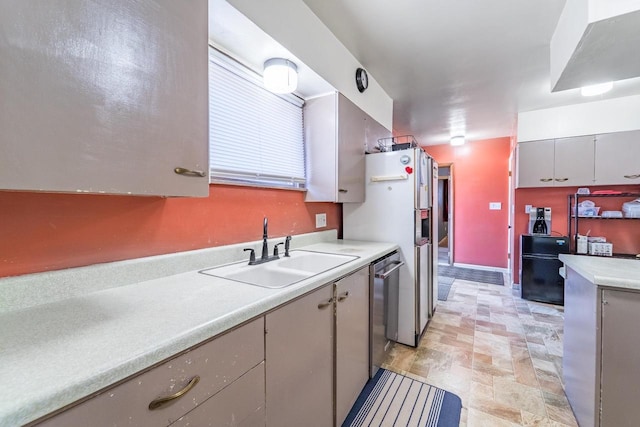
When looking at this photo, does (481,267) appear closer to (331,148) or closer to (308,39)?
(331,148)

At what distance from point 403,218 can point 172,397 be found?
1932mm

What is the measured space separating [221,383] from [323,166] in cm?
157

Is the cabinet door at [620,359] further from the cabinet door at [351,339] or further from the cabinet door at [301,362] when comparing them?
the cabinet door at [301,362]

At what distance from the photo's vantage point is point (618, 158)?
3.08 meters

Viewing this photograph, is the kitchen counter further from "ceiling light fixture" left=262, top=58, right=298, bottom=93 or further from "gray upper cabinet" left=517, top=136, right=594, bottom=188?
"gray upper cabinet" left=517, top=136, right=594, bottom=188

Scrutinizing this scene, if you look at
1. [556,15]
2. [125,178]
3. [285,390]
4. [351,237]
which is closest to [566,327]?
[351,237]

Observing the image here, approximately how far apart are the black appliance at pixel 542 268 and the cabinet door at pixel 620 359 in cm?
257

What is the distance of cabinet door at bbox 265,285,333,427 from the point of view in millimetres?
938

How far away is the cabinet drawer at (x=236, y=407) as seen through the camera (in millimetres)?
691

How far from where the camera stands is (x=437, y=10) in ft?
5.60

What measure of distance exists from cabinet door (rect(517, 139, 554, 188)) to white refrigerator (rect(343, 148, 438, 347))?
197 centimetres

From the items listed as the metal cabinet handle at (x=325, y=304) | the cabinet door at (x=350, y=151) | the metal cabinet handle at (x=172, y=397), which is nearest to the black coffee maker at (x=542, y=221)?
the cabinet door at (x=350, y=151)

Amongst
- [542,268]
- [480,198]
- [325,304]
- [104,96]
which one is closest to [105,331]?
[104,96]

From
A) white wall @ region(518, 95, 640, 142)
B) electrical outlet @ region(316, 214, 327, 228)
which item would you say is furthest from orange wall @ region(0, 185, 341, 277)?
white wall @ region(518, 95, 640, 142)
